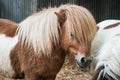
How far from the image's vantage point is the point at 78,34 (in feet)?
11.3

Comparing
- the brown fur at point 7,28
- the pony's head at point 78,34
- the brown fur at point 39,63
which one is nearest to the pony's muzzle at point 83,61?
the pony's head at point 78,34

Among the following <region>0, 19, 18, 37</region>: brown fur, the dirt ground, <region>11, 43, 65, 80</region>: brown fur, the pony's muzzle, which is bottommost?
the dirt ground

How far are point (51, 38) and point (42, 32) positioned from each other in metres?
0.12

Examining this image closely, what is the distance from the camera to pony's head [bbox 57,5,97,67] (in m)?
3.38

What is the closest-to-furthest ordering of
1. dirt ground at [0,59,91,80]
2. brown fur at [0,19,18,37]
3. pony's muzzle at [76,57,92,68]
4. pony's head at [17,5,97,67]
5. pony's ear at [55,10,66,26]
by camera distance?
pony's muzzle at [76,57,92,68] → pony's head at [17,5,97,67] → pony's ear at [55,10,66,26] → brown fur at [0,19,18,37] → dirt ground at [0,59,91,80]

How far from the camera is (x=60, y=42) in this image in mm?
3666

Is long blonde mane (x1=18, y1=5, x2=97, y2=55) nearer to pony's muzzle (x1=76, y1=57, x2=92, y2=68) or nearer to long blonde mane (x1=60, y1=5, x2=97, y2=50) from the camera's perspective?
long blonde mane (x1=60, y1=5, x2=97, y2=50)

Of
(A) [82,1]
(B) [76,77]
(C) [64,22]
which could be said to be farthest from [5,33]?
(A) [82,1]

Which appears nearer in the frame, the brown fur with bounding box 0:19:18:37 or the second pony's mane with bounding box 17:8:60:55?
the second pony's mane with bounding box 17:8:60:55

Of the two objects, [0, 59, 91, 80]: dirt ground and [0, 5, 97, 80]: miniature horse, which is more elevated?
[0, 5, 97, 80]: miniature horse

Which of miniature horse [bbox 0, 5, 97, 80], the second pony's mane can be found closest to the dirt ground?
miniature horse [bbox 0, 5, 97, 80]

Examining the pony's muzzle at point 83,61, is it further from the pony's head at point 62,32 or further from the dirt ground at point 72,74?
the dirt ground at point 72,74

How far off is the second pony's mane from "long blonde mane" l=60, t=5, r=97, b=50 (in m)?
0.18

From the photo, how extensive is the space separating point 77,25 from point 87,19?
0.47 ft
